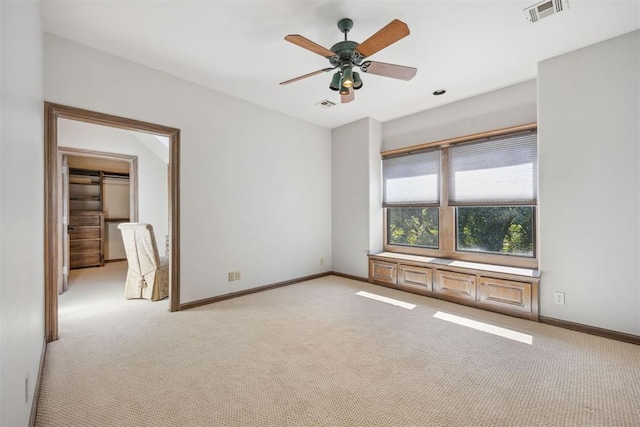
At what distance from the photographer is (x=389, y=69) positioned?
8.49 ft

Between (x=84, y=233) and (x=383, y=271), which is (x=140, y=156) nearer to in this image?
(x=84, y=233)

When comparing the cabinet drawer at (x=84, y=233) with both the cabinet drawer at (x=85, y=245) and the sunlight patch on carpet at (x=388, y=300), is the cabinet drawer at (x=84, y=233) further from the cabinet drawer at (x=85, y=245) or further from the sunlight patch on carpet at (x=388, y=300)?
the sunlight patch on carpet at (x=388, y=300)

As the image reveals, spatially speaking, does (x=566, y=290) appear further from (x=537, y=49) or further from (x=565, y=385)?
(x=537, y=49)

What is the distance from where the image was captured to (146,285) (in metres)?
3.92

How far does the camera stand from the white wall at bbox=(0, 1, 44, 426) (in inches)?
42.8

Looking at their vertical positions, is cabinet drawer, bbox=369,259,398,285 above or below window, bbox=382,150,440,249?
below

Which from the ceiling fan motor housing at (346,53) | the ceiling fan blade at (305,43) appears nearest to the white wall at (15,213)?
the ceiling fan blade at (305,43)

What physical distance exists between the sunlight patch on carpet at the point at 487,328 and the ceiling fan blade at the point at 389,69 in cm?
262

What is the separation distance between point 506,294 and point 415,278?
116 cm

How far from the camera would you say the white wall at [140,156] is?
16.4 ft

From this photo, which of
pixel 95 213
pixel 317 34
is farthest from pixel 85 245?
pixel 317 34

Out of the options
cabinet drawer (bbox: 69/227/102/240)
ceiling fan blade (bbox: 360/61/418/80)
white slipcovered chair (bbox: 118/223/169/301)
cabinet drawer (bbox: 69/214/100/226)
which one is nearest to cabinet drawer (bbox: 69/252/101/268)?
cabinet drawer (bbox: 69/227/102/240)

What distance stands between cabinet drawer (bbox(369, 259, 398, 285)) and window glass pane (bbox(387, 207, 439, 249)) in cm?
56

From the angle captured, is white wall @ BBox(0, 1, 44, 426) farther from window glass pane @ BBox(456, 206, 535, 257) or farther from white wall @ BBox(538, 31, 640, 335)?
window glass pane @ BBox(456, 206, 535, 257)
